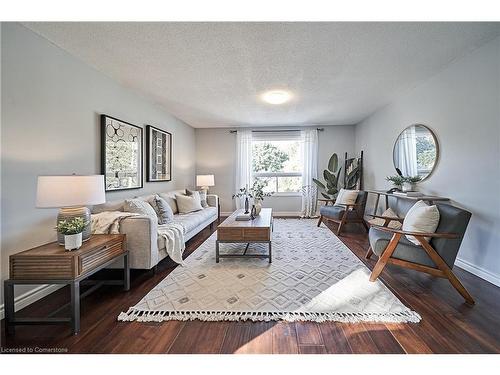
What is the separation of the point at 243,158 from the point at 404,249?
451 cm

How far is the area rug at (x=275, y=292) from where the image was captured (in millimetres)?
1795

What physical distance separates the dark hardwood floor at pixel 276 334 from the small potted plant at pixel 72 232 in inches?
22.0

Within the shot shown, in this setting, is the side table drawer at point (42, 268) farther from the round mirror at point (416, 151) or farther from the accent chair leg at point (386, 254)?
the round mirror at point (416, 151)

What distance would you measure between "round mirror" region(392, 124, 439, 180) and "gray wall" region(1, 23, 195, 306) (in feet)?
14.2

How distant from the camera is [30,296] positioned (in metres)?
2.02

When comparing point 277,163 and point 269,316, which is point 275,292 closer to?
point 269,316

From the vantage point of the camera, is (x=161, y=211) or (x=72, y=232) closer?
(x=72, y=232)

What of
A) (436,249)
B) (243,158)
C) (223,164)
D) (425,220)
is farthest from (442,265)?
(223,164)

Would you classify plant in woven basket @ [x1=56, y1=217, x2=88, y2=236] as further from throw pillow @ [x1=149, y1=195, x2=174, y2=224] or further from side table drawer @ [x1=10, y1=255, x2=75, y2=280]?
throw pillow @ [x1=149, y1=195, x2=174, y2=224]

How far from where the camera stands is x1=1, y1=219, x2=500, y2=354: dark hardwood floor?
1.46 m

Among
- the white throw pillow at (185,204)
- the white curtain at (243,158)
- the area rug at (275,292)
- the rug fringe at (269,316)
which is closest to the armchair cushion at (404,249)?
the area rug at (275,292)

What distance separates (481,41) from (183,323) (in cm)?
373

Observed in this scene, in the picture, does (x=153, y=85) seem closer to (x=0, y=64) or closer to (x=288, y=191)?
(x=0, y=64)
